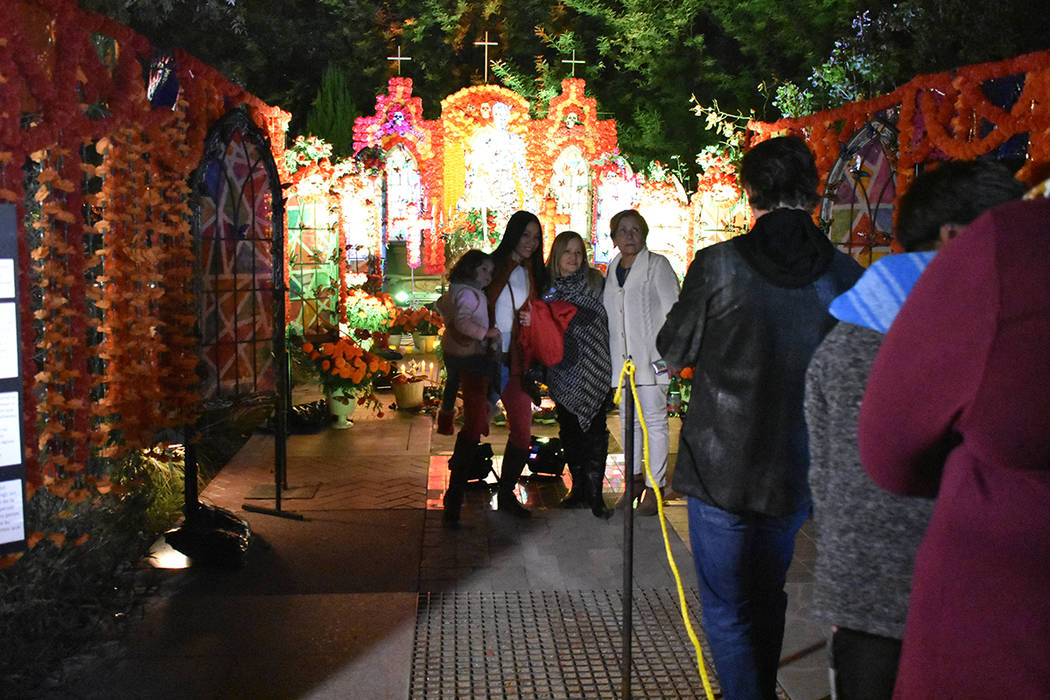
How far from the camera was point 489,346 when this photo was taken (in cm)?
550

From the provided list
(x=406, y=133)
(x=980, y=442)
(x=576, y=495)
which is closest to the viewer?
(x=980, y=442)

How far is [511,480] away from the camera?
5.66 m

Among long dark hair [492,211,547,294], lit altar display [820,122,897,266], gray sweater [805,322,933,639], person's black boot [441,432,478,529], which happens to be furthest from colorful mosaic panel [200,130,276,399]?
lit altar display [820,122,897,266]

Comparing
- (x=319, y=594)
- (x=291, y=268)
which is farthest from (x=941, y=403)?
(x=291, y=268)

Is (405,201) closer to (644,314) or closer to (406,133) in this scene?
(406,133)

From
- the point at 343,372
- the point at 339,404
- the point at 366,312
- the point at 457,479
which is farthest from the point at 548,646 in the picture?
the point at 366,312

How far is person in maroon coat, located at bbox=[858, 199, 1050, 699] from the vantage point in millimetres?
1259

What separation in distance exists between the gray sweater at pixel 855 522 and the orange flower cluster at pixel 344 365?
21.8 feet

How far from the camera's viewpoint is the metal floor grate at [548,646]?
11.4 feet

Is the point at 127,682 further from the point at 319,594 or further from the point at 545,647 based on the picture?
the point at 545,647

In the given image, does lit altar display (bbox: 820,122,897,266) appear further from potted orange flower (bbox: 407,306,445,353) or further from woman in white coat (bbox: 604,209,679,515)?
potted orange flower (bbox: 407,306,445,353)

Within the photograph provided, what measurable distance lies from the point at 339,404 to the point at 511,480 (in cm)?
321

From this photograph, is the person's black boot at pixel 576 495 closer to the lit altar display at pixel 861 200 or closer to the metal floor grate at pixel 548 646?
the metal floor grate at pixel 548 646

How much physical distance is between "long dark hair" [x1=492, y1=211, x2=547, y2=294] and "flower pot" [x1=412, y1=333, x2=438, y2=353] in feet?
16.3
